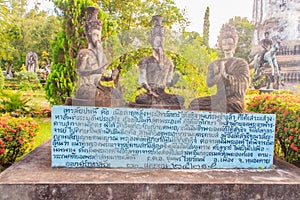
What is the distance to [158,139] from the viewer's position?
3.29 m

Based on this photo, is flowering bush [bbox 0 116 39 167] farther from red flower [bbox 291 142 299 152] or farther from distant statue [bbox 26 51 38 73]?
distant statue [bbox 26 51 38 73]

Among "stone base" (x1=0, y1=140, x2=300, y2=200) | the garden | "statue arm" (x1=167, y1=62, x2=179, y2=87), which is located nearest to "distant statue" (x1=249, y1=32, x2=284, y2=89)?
the garden

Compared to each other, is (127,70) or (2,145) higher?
(127,70)

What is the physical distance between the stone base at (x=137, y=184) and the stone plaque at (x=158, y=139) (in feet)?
0.53

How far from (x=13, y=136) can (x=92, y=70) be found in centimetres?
159

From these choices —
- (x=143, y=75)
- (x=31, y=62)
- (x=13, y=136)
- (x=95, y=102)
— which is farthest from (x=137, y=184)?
(x=31, y=62)

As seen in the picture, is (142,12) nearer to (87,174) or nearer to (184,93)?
(184,93)

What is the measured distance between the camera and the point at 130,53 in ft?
23.0

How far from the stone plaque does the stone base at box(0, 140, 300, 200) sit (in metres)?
0.16

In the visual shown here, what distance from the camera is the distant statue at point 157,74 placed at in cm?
463

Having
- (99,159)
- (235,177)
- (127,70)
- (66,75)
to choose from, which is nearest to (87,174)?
(99,159)

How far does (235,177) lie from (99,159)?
5.05ft

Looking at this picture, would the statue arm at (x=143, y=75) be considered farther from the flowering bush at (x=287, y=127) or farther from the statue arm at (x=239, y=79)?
the flowering bush at (x=287, y=127)

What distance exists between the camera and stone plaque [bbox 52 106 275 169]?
318 cm
